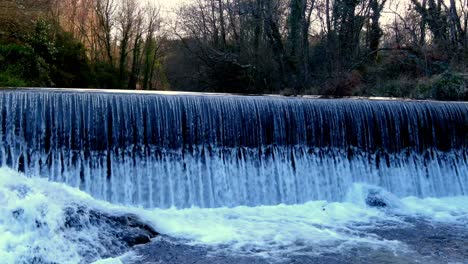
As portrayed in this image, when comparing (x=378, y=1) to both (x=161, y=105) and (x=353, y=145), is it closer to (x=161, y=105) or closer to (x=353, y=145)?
(x=353, y=145)

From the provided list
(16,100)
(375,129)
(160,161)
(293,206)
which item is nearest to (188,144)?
(160,161)

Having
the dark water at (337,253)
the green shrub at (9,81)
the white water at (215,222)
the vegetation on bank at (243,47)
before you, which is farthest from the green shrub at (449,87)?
the green shrub at (9,81)

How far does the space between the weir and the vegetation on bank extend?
489cm

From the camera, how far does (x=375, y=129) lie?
11742mm

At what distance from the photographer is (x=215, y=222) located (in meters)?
8.67

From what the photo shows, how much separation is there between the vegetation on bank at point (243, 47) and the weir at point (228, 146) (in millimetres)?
4887

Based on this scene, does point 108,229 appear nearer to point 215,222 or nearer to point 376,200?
point 215,222

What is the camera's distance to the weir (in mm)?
9211

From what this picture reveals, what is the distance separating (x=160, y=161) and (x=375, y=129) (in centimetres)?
486

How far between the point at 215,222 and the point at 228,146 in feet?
7.11

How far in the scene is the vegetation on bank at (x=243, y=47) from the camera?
659 inches

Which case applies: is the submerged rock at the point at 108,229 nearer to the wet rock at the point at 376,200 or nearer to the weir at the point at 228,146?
the weir at the point at 228,146

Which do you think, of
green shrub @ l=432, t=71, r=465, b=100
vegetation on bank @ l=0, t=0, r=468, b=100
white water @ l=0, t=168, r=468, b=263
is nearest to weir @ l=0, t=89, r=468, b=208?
white water @ l=0, t=168, r=468, b=263

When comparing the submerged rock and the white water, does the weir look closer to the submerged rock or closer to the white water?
the white water
